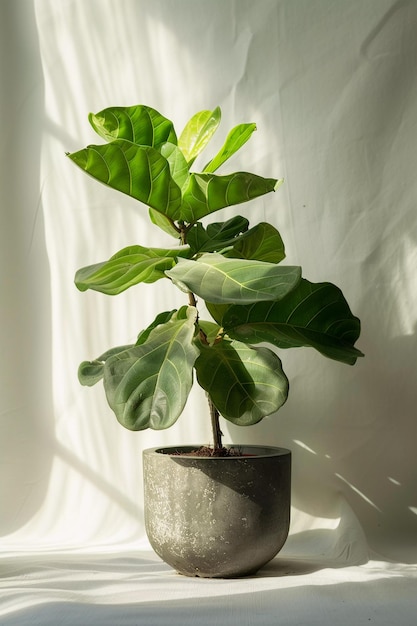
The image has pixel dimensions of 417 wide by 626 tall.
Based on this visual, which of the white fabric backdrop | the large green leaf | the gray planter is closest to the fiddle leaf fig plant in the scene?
the large green leaf

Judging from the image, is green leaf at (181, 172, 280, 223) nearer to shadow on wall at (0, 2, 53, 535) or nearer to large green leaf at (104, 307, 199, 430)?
large green leaf at (104, 307, 199, 430)

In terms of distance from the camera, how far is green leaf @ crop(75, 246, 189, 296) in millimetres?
1563

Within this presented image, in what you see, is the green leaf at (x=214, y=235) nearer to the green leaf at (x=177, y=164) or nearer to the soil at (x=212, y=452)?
the green leaf at (x=177, y=164)

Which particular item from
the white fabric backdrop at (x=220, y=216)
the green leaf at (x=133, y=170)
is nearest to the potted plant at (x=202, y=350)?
the green leaf at (x=133, y=170)

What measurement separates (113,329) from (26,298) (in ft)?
0.87

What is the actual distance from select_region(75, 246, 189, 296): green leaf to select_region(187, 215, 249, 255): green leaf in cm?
9

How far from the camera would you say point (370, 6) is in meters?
2.12

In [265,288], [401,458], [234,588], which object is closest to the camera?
[265,288]

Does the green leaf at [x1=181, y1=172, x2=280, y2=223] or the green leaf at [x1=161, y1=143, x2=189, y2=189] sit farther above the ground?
the green leaf at [x1=161, y1=143, x2=189, y2=189]

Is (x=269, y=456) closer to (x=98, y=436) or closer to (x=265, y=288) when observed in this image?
(x=265, y=288)

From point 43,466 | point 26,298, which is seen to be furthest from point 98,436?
point 26,298

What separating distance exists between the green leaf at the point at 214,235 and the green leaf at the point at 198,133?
6.3 inches

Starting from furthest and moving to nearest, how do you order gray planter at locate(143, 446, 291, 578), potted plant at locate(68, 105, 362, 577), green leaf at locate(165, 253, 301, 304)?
1. gray planter at locate(143, 446, 291, 578)
2. potted plant at locate(68, 105, 362, 577)
3. green leaf at locate(165, 253, 301, 304)

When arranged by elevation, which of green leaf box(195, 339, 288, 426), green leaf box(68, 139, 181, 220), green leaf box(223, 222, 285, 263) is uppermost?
green leaf box(68, 139, 181, 220)
